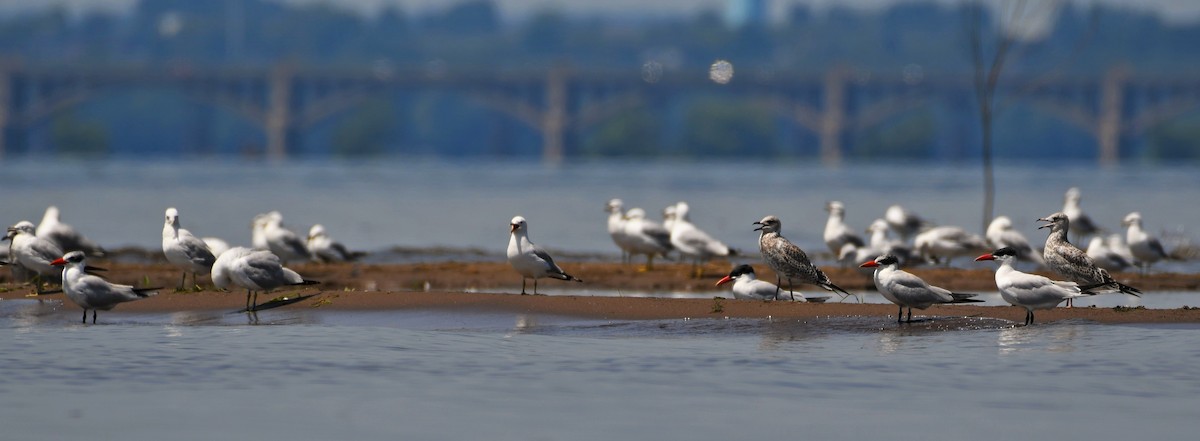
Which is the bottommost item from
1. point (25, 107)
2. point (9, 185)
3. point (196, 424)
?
point (196, 424)

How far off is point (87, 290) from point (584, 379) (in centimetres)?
554

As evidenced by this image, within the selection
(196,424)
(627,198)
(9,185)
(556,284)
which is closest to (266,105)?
(9,185)

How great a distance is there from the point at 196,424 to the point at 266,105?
137662 mm

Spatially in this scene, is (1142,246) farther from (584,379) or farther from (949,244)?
(584,379)

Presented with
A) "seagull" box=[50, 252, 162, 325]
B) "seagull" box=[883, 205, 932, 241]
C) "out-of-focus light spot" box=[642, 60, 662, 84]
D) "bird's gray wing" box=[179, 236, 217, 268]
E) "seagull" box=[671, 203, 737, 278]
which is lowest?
"seagull" box=[50, 252, 162, 325]

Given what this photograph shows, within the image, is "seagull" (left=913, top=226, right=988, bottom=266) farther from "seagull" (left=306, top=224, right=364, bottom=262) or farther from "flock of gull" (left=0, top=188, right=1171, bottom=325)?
"seagull" (left=306, top=224, right=364, bottom=262)

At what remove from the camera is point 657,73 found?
147125 millimetres

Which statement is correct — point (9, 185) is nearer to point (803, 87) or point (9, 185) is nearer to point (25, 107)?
point (25, 107)

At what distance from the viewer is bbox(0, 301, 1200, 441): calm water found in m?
10.4

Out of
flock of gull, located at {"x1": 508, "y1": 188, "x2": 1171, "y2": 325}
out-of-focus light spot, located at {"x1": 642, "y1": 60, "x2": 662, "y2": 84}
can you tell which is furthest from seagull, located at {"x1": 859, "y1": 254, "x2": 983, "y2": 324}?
out-of-focus light spot, located at {"x1": 642, "y1": 60, "x2": 662, "y2": 84}

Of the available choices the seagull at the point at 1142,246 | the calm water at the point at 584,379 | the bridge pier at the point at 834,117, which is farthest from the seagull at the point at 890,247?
the bridge pier at the point at 834,117

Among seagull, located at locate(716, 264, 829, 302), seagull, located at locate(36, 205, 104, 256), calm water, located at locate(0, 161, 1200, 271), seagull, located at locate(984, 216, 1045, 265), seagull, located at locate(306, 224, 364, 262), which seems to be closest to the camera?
seagull, located at locate(716, 264, 829, 302)

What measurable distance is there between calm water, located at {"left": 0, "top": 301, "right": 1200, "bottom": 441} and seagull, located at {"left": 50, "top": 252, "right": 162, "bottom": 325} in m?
0.25

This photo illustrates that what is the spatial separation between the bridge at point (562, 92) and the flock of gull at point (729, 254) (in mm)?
112507
